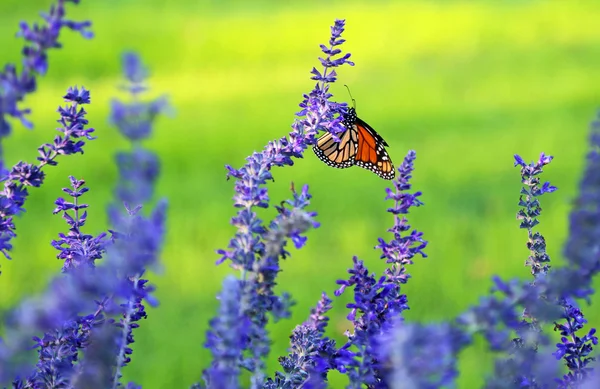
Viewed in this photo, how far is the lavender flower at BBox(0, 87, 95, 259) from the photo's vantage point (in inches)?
42.7

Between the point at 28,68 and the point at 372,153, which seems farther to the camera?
the point at 372,153

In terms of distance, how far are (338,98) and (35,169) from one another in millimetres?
6954

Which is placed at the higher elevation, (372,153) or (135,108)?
(372,153)

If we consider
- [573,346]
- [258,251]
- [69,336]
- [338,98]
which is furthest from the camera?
[338,98]

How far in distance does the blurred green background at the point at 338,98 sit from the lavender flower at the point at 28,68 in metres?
2.35

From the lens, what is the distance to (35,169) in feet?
3.70

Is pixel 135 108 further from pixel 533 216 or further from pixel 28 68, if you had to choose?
pixel 533 216

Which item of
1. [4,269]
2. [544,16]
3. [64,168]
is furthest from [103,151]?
[544,16]

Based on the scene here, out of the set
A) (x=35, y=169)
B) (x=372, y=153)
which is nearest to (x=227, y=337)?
(x=35, y=169)

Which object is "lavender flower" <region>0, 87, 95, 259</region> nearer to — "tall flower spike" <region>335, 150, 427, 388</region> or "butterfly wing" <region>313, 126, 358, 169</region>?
"tall flower spike" <region>335, 150, 427, 388</region>

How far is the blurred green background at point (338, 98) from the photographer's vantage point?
491 centimetres

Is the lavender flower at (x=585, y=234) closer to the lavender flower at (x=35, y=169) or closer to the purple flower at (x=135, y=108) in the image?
the purple flower at (x=135, y=108)

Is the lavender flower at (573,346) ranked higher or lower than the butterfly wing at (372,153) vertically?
lower

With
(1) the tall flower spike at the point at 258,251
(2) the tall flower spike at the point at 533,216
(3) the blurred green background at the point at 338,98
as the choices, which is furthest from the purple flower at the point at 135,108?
(3) the blurred green background at the point at 338,98
